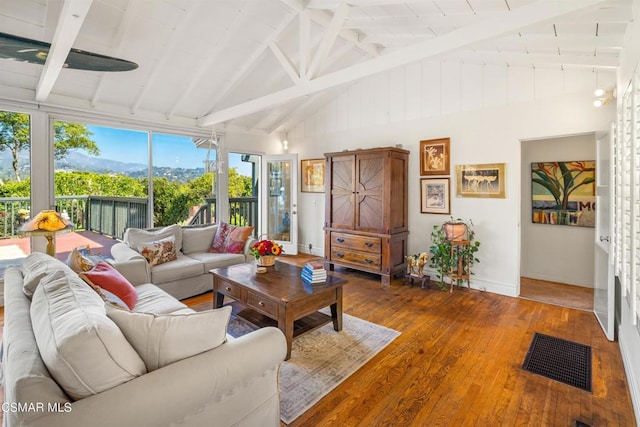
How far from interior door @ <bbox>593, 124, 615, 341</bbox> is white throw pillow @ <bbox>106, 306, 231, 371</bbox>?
3.21m

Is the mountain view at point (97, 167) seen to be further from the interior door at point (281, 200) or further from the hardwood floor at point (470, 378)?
the hardwood floor at point (470, 378)

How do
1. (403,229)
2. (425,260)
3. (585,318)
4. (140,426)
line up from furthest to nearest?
(403,229)
(425,260)
(585,318)
(140,426)

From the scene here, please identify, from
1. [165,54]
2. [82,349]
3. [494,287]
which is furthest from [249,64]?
[494,287]

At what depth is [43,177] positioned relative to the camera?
4.00 m

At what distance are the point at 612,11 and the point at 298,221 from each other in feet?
17.7

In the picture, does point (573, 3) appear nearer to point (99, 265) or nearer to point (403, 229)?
point (403, 229)

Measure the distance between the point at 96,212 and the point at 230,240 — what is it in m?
2.05

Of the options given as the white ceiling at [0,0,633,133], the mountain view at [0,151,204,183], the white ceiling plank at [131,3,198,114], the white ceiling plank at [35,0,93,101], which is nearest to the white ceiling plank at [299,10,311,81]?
the white ceiling at [0,0,633,133]

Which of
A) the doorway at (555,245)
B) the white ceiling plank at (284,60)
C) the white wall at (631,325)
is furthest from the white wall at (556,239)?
the white ceiling plank at (284,60)

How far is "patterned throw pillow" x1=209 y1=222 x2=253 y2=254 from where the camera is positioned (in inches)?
174

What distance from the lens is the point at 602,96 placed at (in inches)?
130

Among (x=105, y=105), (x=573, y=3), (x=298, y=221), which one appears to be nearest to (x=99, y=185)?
(x=105, y=105)

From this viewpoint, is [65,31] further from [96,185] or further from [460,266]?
[460,266]

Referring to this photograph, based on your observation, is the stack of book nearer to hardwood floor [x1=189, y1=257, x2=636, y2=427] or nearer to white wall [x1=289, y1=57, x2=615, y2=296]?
Answer: hardwood floor [x1=189, y1=257, x2=636, y2=427]
